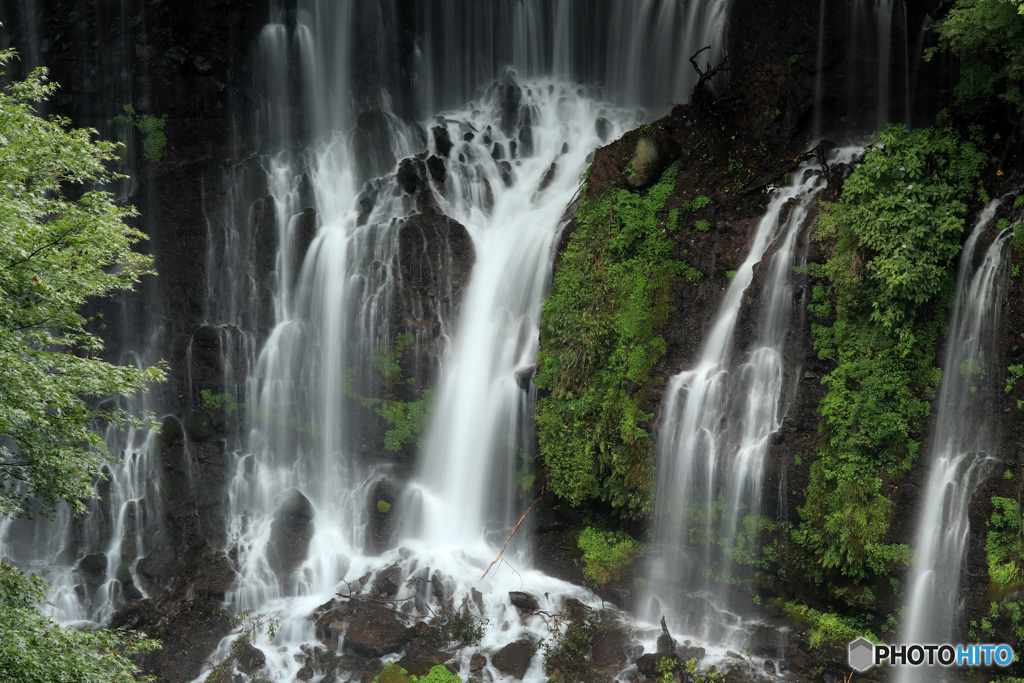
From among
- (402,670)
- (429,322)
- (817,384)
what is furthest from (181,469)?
(817,384)

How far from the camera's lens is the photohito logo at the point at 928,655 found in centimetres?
862

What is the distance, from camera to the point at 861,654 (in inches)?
378

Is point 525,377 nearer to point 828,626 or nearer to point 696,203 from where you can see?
point 696,203

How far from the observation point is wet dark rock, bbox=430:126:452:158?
1666 cm

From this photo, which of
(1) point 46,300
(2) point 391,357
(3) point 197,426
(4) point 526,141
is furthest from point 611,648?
(4) point 526,141

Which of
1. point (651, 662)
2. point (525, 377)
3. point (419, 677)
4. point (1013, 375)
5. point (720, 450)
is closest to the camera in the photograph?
point (1013, 375)

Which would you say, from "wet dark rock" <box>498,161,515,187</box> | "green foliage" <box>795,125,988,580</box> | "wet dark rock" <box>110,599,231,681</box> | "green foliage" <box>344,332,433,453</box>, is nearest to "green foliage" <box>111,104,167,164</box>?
"green foliage" <box>344,332,433,453</box>

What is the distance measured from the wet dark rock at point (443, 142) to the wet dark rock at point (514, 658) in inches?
425

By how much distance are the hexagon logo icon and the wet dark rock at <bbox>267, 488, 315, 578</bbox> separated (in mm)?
9669

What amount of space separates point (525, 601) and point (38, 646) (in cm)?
727

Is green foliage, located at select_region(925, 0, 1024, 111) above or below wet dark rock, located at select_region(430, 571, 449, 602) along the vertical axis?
above

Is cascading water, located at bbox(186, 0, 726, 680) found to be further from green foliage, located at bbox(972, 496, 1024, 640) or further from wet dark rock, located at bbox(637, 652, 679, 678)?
green foliage, located at bbox(972, 496, 1024, 640)

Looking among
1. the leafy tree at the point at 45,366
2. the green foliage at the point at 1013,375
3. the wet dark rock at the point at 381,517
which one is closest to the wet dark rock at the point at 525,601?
the wet dark rock at the point at 381,517

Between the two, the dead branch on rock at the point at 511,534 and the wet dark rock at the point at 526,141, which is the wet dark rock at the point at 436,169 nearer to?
the wet dark rock at the point at 526,141
